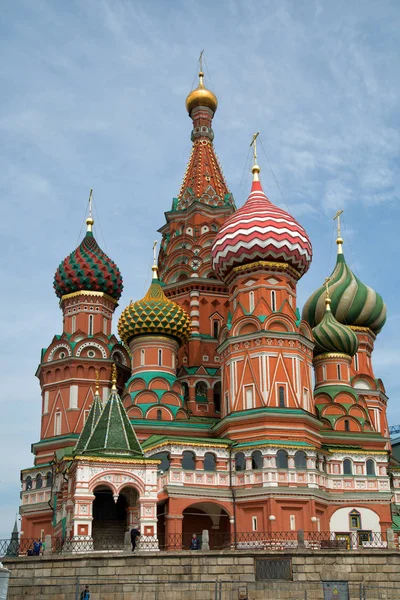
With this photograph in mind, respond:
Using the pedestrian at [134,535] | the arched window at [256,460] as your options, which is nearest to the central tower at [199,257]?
the arched window at [256,460]

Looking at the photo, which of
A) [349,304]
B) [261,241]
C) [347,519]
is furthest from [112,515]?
[349,304]

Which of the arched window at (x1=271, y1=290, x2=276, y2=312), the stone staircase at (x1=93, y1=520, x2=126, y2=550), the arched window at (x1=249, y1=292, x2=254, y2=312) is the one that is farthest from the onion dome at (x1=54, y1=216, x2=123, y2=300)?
the stone staircase at (x1=93, y1=520, x2=126, y2=550)

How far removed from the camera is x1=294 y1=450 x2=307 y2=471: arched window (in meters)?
31.5

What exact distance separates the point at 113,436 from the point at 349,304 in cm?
1761

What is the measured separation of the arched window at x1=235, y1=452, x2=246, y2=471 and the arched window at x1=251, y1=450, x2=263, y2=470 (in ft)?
1.15

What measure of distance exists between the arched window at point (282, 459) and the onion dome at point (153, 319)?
8.13 meters

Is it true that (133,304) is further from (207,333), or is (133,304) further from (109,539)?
(109,539)

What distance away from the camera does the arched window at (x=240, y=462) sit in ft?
104

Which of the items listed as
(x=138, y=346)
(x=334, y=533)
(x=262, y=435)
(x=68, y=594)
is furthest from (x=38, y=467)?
(x=68, y=594)

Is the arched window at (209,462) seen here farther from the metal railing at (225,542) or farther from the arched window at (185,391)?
the arched window at (185,391)

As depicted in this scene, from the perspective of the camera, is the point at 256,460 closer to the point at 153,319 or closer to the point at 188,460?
the point at 188,460

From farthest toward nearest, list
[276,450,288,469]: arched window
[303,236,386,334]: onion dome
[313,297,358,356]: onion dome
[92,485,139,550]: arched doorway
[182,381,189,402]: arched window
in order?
[303,236,386,334]: onion dome < [182,381,189,402]: arched window < [313,297,358,356]: onion dome < [276,450,288,469]: arched window < [92,485,139,550]: arched doorway

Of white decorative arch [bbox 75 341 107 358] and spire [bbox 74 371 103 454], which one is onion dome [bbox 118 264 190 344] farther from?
spire [bbox 74 371 103 454]

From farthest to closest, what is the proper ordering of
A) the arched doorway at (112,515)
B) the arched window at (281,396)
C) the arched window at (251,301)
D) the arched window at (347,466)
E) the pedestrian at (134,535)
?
1. the arched window at (251,301)
2. the arched window at (347,466)
3. the arched window at (281,396)
4. the arched doorway at (112,515)
5. the pedestrian at (134,535)
